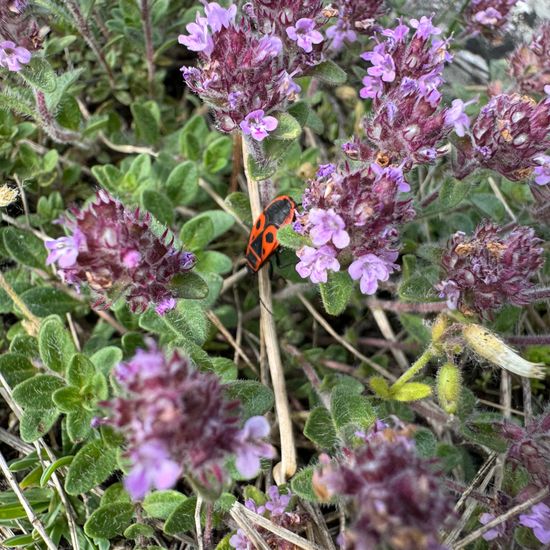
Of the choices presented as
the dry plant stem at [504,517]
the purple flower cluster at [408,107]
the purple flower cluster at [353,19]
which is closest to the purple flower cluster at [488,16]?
the purple flower cluster at [353,19]

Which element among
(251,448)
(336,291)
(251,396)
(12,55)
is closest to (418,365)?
(336,291)

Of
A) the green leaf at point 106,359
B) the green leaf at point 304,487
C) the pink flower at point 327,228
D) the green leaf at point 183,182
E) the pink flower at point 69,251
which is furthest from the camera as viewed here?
the green leaf at point 183,182

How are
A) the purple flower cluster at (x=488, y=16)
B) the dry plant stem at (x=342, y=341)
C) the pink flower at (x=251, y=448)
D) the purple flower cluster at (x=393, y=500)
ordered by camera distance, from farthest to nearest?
the purple flower cluster at (x=488, y=16) < the dry plant stem at (x=342, y=341) < the pink flower at (x=251, y=448) < the purple flower cluster at (x=393, y=500)

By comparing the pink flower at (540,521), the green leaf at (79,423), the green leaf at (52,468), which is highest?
the green leaf at (79,423)

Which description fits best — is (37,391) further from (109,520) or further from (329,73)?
(329,73)

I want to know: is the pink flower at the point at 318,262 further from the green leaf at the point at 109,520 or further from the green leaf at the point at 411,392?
the green leaf at the point at 109,520

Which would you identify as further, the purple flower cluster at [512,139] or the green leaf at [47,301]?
the green leaf at [47,301]

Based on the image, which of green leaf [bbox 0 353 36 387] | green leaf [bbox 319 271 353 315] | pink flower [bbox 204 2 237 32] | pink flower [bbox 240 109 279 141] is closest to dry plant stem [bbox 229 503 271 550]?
green leaf [bbox 319 271 353 315]
